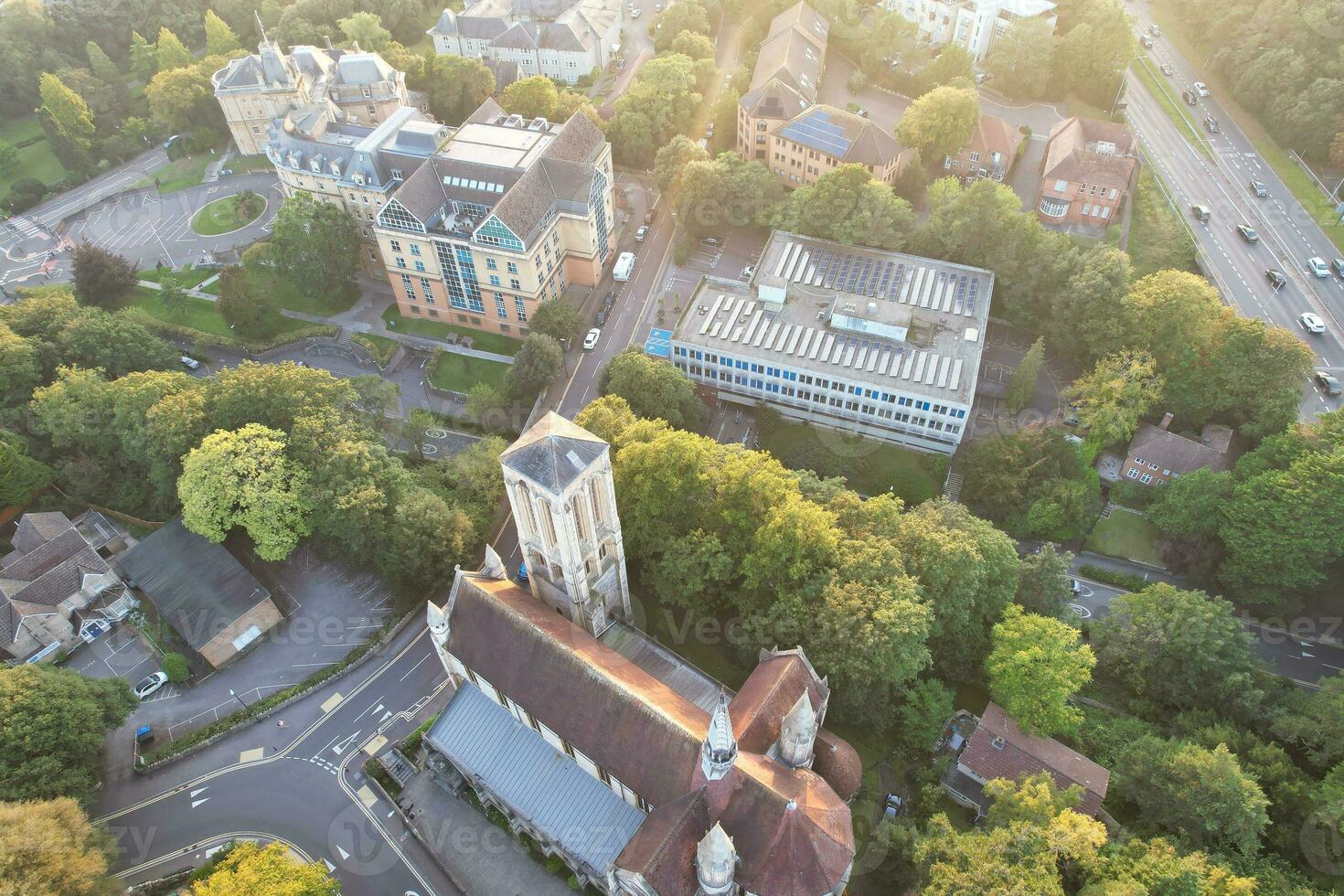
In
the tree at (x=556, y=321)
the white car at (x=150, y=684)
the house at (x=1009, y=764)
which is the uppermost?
the tree at (x=556, y=321)

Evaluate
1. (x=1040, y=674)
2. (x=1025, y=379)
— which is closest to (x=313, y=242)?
(x=1025, y=379)

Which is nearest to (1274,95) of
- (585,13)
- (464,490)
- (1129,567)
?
(1129,567)

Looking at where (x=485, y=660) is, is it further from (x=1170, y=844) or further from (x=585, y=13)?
(x=585, y=13)

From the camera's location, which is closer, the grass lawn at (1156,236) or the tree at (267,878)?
the tree at (267,878)

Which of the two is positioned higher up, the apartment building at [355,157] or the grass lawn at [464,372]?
the apartment building at [355,157]

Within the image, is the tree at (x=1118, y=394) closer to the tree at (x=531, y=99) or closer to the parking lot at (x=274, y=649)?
the parking lot at (x=274, y=649)

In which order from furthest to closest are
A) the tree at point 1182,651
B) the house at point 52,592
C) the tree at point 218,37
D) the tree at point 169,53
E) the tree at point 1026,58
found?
the tree at point 218,37 < the tree at point 169,53 < the tree at point 1026,58 < the house at point 52,592 < the tree at point 1182,651

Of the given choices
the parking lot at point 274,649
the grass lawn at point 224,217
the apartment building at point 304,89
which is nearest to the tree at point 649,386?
the parking lot at point 274,649
